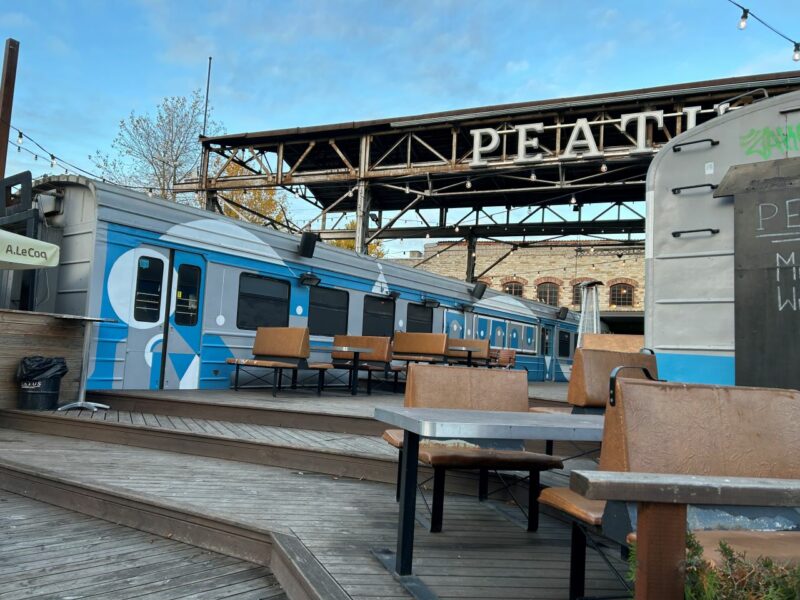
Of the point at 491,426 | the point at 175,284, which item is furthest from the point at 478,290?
the point at 491,426

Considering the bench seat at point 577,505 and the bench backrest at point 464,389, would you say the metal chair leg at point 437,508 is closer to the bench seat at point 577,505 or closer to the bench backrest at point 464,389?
the bench backrest at point 464,389

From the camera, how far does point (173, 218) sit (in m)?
8.31

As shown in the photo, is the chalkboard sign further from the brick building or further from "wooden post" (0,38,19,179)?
the brick building

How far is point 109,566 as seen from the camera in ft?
10.9

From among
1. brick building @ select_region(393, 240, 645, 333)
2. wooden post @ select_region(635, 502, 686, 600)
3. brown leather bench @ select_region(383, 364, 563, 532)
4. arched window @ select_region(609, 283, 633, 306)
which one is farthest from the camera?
arched window @ select_region(609, 283, 633, 306)

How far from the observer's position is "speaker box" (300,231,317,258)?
10109mm

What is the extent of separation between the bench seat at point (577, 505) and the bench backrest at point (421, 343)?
8811mm

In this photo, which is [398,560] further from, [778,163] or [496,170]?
[496,170]

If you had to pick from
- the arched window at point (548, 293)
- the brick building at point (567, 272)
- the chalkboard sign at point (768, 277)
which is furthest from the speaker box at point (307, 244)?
the arched window at point (548, 293)

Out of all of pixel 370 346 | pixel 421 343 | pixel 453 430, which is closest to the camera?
pixel 453 430

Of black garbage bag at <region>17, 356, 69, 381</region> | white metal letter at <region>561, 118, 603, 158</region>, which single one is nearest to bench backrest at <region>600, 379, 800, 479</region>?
black garbage bag at <region>17, 356, 69, 381</region>

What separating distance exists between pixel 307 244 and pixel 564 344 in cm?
1396

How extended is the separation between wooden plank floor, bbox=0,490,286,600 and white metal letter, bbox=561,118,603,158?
1296cm

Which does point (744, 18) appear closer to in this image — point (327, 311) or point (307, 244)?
point (307, 244)
